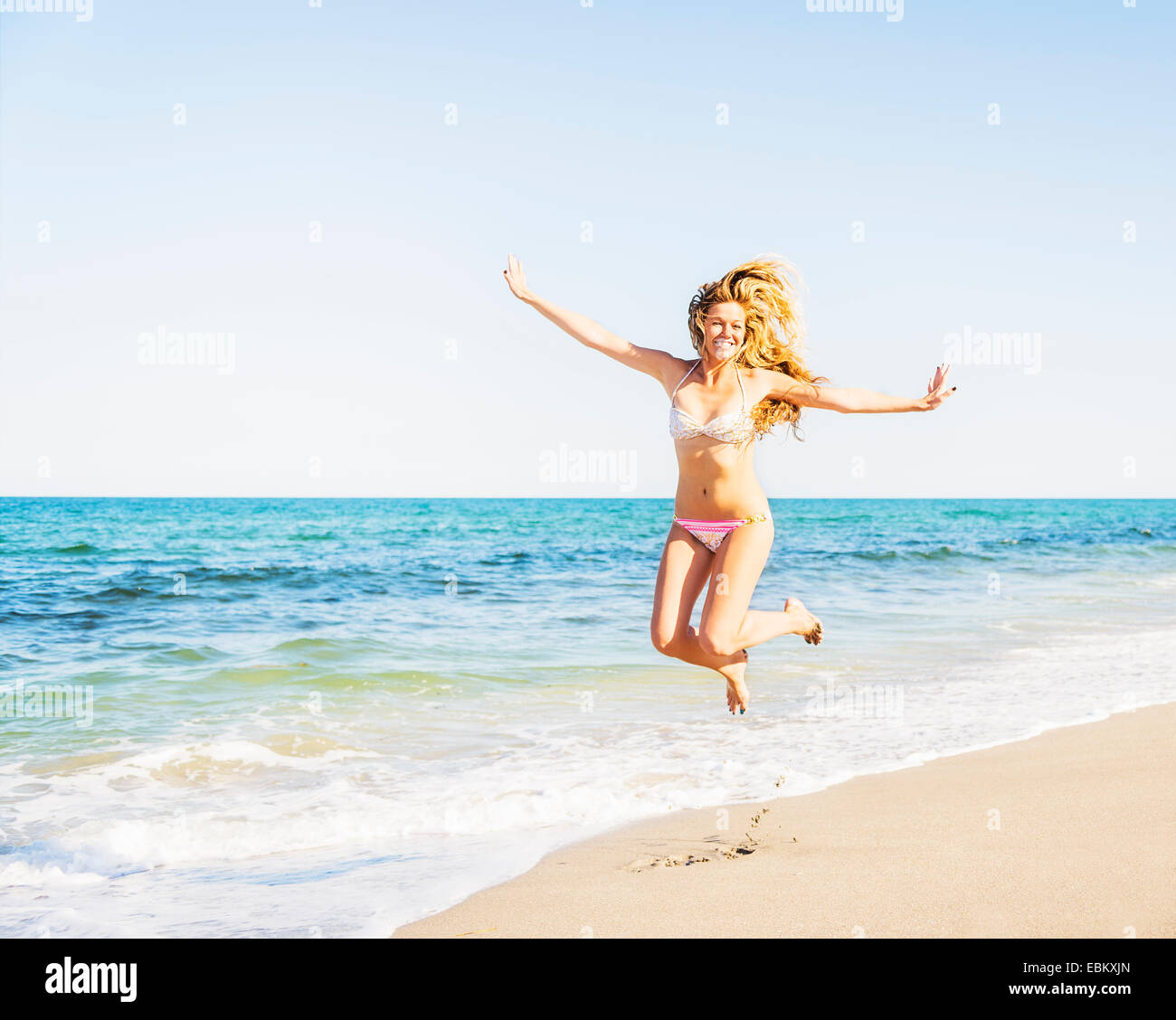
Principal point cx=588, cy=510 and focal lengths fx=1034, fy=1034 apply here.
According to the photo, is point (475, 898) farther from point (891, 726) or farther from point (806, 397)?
point (891, 726)

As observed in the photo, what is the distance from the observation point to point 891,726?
9.56 m

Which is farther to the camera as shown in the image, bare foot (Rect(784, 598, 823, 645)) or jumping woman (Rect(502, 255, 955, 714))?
bare foot (Rect(784, 598, 823, 645))

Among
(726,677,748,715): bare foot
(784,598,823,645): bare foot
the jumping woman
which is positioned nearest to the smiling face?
the jumping woman

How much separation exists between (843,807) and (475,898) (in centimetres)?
274

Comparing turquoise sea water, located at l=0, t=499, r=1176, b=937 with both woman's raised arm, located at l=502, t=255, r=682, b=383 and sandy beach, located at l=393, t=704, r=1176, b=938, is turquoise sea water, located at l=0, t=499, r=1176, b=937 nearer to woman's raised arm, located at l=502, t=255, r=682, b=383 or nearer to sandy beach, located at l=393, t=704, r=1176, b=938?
sandy beach, located at l=393, t=704, r=1176, b=938

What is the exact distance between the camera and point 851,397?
17.9 ft

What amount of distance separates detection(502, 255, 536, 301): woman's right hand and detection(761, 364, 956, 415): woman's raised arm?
4.55ft

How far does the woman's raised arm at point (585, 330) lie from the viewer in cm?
546

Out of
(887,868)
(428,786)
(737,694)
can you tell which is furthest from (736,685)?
(428,786)

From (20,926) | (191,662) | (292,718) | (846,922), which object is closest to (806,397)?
(846,922)

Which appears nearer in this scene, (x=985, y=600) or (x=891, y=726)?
(x=891, y=726)

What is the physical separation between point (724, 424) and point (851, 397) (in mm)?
686

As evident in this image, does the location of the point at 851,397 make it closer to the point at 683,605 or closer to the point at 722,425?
the point at 722,425

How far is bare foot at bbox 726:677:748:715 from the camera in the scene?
6000 millimetres
